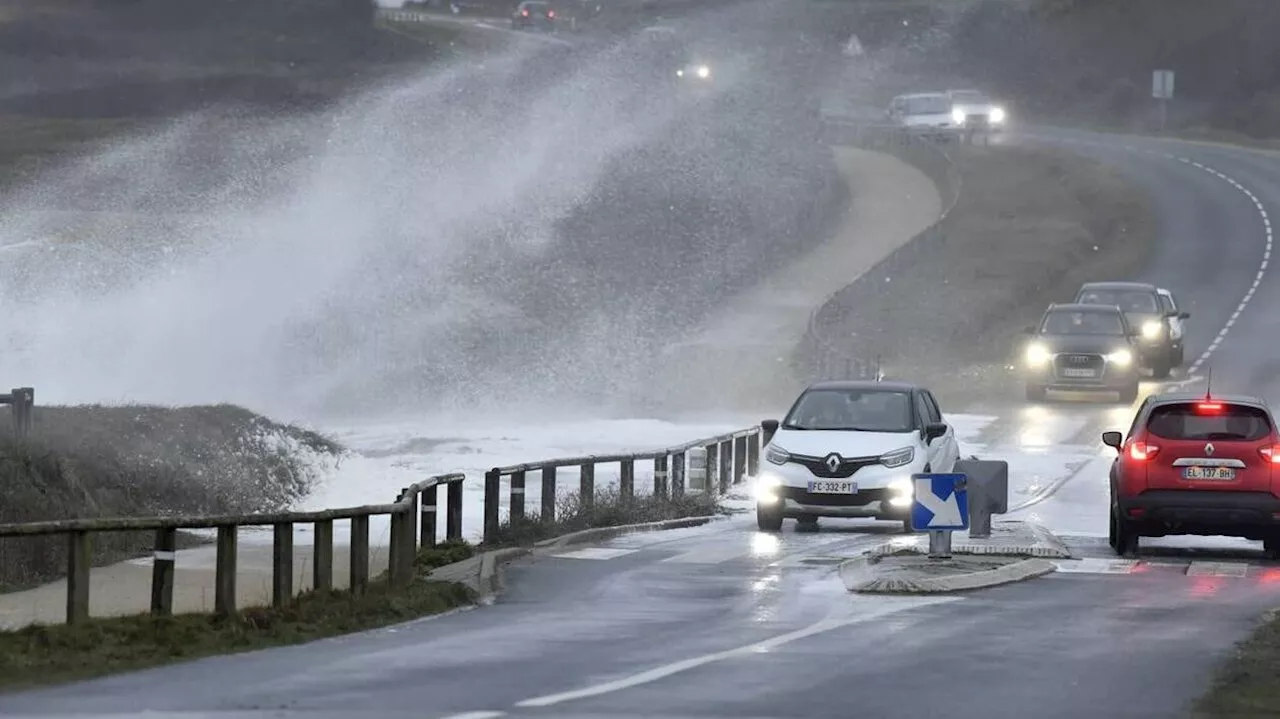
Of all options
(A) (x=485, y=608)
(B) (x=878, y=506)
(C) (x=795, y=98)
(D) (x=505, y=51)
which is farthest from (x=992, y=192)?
(A) (x=485, y=608)

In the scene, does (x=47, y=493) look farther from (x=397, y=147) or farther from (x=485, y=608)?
(x=397, y=147)

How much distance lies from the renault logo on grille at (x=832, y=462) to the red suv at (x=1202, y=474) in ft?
11.2

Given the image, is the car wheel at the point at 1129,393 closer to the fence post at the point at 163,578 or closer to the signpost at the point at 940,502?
the signpost at the point at 940,502

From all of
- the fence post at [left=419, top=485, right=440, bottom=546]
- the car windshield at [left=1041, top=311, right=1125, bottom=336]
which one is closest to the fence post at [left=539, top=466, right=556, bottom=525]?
the fence post at [left=419, top=485, right=440, bottom=546]

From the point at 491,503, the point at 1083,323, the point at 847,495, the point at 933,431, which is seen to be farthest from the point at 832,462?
the point at 1083,323

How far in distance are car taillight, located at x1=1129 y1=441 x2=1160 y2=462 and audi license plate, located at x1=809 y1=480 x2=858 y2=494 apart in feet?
11.4

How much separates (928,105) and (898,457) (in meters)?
74.8

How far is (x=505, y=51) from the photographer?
4811 inches

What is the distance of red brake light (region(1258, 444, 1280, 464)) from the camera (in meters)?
23.0

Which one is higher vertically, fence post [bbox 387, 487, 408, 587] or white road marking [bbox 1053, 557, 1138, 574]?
fence post [bbox 387, 487, 408, 587]

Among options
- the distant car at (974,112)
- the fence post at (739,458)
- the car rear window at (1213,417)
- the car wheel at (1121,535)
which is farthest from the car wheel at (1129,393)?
the distant car at (974,112)

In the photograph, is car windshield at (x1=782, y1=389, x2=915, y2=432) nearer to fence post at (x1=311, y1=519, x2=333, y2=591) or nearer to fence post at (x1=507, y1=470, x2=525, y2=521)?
fence post at (x1=507, y1=470, x2=525, y2=521)

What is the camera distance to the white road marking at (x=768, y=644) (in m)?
12.5

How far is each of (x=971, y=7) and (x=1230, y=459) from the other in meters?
128
